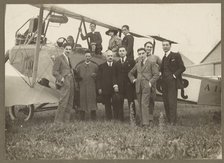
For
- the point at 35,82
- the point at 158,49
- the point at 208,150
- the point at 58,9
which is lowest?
the point at 208,150

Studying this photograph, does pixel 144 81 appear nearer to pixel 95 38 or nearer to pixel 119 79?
pixel 119 79

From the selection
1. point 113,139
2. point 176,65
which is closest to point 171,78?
point 176,65

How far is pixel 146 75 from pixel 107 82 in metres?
0.57

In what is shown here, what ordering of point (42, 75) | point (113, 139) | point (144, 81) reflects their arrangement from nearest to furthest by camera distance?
point (113, 139) → point (144, 81) → point (42, 75)

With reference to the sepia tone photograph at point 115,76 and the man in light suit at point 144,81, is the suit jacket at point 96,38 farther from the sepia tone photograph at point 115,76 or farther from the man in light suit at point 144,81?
the man in light suit at point 144,81

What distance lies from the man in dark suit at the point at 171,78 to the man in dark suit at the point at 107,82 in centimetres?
75

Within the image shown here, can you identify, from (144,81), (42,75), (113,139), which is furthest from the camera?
(42,75)

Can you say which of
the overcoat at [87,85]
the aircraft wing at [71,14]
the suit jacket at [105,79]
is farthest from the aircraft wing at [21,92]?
the aircraft wing at [71,14]

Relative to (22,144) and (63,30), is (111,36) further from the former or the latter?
(22,144)

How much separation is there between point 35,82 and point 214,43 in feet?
8.64

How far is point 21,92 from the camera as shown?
5.47 meters

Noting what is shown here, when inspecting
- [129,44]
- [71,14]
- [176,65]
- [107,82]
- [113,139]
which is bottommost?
[113,139]

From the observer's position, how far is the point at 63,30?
5.57 meters

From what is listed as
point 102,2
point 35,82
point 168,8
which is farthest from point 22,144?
point 168,8
